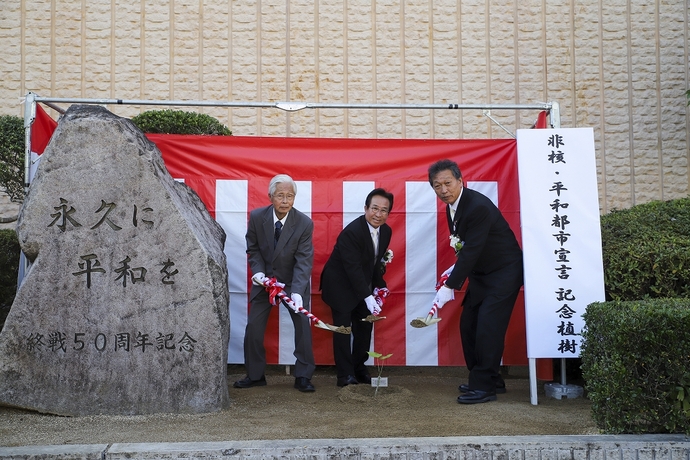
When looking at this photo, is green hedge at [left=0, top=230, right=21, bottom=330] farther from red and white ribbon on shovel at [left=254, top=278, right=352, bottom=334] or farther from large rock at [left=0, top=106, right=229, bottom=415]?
red and white ribbon on shovel at [left=254, top=278, right=352, bottom=334]

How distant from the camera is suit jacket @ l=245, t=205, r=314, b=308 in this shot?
5707mm

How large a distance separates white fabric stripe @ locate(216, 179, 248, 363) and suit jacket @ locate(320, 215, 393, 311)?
82cm

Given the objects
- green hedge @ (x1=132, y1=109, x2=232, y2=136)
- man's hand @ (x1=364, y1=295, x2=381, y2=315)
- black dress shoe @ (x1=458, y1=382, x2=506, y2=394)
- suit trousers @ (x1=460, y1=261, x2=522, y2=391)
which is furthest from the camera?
green hedge @ (x1=132, y1=109, x2=232, y2=136)

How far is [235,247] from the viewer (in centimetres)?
623

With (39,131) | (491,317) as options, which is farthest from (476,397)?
(39,131)

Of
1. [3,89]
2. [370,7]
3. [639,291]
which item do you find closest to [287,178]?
[639,291]

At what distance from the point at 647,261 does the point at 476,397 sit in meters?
1.65

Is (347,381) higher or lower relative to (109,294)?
lower

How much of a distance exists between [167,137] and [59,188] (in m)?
1.68

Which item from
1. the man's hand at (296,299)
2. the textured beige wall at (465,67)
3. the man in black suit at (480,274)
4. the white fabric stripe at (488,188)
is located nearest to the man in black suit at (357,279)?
the man's hand at (296,299)

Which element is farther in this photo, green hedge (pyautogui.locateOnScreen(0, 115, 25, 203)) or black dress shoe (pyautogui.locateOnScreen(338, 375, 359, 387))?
green hedge (pyautogui.locateOnScreen(0, 115, 25, 203))

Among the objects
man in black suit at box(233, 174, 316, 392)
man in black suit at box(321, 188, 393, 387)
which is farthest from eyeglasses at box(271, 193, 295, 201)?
man in black suit at box(321, 188, 393, 387)

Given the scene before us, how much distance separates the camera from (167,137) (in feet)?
20.5

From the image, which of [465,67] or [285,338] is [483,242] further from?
[465,67]
